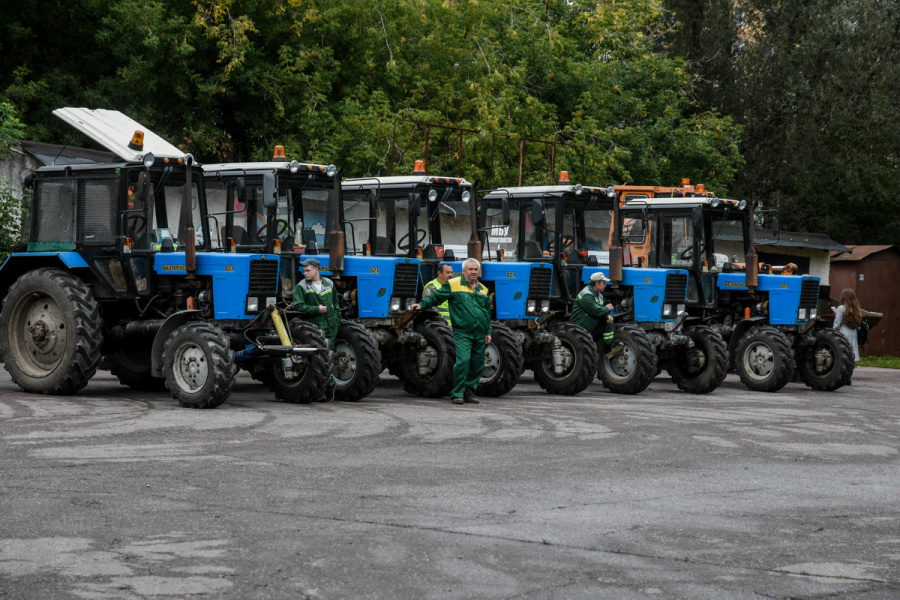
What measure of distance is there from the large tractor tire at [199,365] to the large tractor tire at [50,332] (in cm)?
123

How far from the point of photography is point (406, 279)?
57.6ft

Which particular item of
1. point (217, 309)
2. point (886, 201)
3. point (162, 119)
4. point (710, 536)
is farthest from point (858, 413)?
point (886, 201)

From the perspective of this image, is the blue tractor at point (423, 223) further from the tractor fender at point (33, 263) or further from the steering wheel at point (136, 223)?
the tractor fender at point (33, 263)

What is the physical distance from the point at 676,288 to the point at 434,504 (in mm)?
12496

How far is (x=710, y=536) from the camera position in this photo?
25.6 ft

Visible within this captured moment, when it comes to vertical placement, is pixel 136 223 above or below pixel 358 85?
below

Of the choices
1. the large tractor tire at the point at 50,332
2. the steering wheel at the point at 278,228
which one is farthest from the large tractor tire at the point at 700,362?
the large tractor tire at the point at 50,332

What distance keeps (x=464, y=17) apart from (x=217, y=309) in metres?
21.0

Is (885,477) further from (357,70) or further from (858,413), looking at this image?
(357,70)

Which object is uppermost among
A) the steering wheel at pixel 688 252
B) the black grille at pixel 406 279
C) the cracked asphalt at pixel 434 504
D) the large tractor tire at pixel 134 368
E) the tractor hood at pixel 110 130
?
the tractor hood at pixel 110 130

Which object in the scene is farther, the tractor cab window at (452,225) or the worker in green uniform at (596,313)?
the tractor cab window at (452,225)

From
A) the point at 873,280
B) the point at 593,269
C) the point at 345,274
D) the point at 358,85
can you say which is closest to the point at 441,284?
the point at 345,274

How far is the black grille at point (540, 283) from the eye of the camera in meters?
19.1

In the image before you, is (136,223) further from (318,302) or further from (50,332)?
(318,302)
